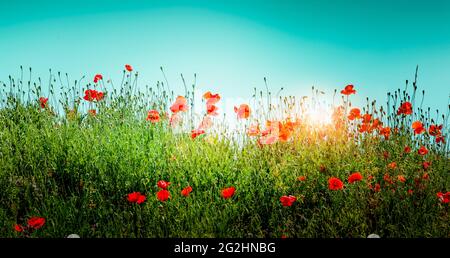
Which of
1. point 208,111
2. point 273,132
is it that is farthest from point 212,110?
point 273,132

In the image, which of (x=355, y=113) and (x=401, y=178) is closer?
(x=401, y=178)

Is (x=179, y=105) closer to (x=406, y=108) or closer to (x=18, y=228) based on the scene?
(x=18, y=228)

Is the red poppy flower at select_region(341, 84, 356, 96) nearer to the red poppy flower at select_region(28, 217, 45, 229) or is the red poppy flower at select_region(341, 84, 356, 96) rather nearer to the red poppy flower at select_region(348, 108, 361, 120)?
the red poppy flower at select_region(348, 108, 361, 120)

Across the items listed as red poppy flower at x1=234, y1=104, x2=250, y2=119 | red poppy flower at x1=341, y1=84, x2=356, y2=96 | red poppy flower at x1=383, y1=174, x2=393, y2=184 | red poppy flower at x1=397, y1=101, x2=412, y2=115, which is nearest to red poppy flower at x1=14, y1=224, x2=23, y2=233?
red poppy flower at x1=234, y1=104, x2=250, y2=119

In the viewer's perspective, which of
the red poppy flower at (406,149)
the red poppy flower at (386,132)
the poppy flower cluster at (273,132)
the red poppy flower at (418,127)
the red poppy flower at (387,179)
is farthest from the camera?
the red poppy flower at (386,132)

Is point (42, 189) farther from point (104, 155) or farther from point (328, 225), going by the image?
point (328, 225)

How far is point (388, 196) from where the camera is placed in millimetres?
2674

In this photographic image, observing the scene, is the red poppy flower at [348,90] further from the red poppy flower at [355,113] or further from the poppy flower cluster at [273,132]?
the poppy flower cluster at [273,132]

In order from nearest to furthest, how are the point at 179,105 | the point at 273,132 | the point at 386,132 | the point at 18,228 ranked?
the point at 18,228, the point at 273,132, the point at 179,105, the point at 386,132

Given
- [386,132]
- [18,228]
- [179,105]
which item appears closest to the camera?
[18,228]

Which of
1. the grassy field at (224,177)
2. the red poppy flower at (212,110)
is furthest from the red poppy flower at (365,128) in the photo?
the red poppy flower at (212,110)

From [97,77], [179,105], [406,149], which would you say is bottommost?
[406,149]

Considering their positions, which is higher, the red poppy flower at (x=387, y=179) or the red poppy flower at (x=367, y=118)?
the red poppy flower at (x=367, y=118)

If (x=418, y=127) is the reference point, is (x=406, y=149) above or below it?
below
